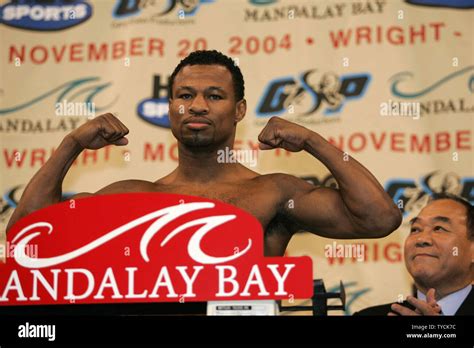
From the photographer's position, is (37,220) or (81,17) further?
(81,17)

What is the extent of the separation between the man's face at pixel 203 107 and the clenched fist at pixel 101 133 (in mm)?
177

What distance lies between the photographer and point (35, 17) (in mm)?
3379

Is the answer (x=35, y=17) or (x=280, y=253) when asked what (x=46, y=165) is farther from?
(x=280, y=253)

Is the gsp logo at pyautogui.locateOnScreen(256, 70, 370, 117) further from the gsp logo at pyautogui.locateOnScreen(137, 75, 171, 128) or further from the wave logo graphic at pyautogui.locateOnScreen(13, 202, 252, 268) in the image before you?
the wave logo graphic at pyautogui.locateOnScreen(13, 202, 252, 268)

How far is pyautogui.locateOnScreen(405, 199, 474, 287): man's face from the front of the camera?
3041mm

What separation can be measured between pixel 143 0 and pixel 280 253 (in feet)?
3.40

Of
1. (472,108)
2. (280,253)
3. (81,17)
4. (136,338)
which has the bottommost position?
(136,338)

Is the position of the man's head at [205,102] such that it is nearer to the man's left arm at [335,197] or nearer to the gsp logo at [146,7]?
the man's left arm at [335,197]

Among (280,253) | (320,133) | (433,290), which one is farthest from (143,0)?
(433,290)

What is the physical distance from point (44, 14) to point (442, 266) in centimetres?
163

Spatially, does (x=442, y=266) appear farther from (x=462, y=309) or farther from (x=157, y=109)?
(x=157, y=109)

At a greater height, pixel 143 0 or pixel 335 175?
pixel 143 0

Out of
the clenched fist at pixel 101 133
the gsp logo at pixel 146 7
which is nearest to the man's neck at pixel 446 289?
the clenched fist at pixel 101 133

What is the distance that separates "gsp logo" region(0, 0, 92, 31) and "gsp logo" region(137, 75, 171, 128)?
38 centimetres
